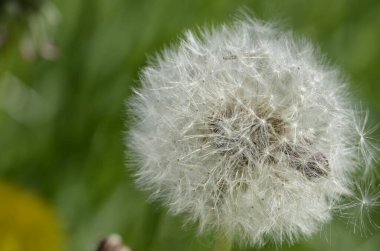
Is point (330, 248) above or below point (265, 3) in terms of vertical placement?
below

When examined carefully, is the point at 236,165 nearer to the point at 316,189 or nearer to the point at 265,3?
the point at 316,189

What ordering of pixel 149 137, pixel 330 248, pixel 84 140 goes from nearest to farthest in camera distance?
pixel 149 137, pixel 330 248, pixel 84 140

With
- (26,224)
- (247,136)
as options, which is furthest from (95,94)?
(247,136)

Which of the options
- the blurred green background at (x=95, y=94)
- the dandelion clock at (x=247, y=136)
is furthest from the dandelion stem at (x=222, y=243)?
the blurred green background at (x=95, y=94)

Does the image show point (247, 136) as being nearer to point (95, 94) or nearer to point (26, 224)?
point (26, 224)

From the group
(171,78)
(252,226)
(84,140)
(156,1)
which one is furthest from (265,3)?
(252,226)

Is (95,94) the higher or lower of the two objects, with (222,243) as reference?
higher

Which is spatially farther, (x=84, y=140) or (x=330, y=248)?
(x=84, y=140)

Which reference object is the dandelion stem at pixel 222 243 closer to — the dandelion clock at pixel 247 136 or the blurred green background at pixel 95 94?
the dandelion clock at pixel 247 136

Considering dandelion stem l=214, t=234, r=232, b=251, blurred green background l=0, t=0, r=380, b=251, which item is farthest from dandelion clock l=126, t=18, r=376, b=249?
blurred green background l=0, t=0, r=380, b=251
